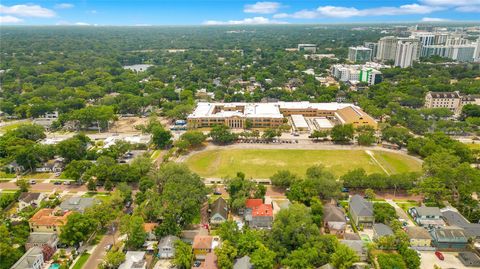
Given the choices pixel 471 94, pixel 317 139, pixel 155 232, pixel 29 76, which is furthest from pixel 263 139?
pixel 29 76

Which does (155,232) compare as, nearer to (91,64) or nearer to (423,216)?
(423,216)

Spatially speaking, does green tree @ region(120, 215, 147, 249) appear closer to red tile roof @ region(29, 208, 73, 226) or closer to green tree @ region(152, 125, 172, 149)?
red tile roof @ region(29, 208, 73, 226)

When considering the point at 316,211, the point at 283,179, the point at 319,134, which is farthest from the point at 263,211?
the point at 319,134

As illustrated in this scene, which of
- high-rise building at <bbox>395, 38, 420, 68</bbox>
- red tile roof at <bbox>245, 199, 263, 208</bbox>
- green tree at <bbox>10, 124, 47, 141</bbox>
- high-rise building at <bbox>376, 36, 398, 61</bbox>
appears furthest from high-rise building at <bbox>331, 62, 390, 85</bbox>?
green tree at <bbox>10, 124, 47, 141</bbox>

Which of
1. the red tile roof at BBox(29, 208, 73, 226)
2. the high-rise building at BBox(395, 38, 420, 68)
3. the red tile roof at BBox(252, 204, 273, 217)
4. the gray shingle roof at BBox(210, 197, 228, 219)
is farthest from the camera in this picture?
the high-rise building at BBox(395, 38, 420, 68)

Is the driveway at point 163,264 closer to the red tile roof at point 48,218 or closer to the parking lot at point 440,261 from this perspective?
the red tile roof at point 48,218

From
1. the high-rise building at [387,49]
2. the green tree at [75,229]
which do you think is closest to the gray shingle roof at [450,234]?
the green tree at [75,229]
